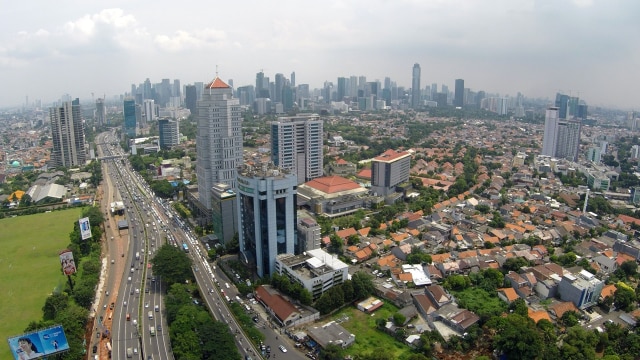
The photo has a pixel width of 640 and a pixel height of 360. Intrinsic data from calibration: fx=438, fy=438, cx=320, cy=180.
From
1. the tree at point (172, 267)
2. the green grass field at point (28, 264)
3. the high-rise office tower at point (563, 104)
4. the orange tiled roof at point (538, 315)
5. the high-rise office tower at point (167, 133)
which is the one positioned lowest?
the green grass field at point (28, 264)

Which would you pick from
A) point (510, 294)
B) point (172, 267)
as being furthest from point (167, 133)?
point (510, 294)

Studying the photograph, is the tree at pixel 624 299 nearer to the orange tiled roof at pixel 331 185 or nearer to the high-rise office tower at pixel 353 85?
the orange tiled roof at pixel 331 185

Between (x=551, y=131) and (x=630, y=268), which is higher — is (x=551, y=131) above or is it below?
above

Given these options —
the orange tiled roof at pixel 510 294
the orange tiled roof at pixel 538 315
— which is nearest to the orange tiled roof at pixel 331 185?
the orange tiled roof at pixel 510 294

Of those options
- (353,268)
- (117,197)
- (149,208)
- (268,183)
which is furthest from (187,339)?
(117,197)

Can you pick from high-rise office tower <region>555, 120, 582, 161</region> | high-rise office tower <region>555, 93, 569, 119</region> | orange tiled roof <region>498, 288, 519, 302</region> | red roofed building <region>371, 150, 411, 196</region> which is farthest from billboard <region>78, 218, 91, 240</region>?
high-rise office tower <region>555, 93, 569, 119</region>

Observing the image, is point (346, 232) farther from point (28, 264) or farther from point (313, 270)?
point (28, 264)
